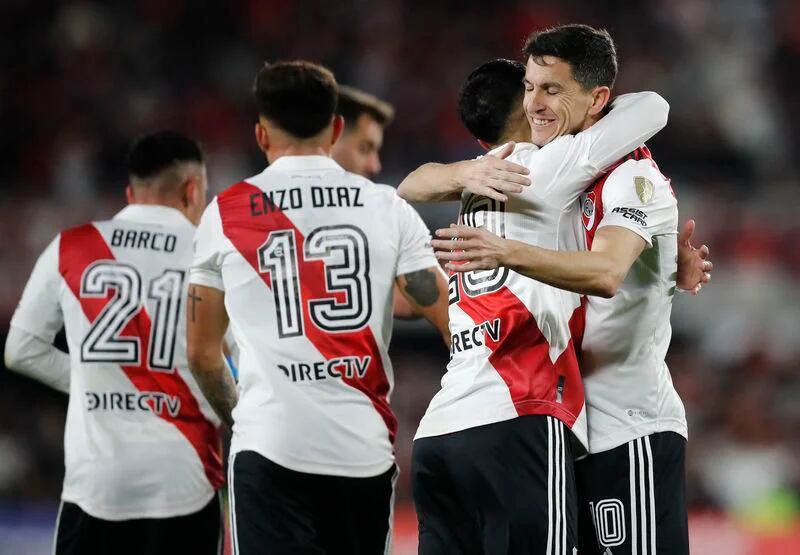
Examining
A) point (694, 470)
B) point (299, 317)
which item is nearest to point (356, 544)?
point (299, 317)

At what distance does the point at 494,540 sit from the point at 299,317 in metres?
1.22

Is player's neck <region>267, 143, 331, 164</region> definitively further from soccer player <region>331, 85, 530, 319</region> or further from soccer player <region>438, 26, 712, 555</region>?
soccer player <region>438, 26, 712, 555</region>

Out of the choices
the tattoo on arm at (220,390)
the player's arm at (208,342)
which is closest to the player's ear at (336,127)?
the player's arm at (208,342)

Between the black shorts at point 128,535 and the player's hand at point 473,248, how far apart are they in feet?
7.52

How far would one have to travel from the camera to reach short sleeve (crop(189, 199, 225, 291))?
4332 millimetres

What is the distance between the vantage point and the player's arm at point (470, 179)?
3.48 meters

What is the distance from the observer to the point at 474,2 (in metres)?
14.5

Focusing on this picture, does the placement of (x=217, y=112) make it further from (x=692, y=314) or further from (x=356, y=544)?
(x=356, y=544)

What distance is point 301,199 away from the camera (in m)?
4.34

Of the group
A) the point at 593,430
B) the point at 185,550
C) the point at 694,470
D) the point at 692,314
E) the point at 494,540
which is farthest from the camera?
the point at 692,314

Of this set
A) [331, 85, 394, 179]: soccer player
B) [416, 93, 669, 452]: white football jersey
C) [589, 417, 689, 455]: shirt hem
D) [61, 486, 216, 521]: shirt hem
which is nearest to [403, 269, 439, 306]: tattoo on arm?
[416, 93, 669, 452]: white football jersey

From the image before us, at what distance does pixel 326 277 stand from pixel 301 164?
1.65 ft

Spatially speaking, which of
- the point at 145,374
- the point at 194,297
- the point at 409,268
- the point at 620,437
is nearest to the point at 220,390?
the point at 194,297

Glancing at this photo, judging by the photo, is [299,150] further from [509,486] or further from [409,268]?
[509,486]
